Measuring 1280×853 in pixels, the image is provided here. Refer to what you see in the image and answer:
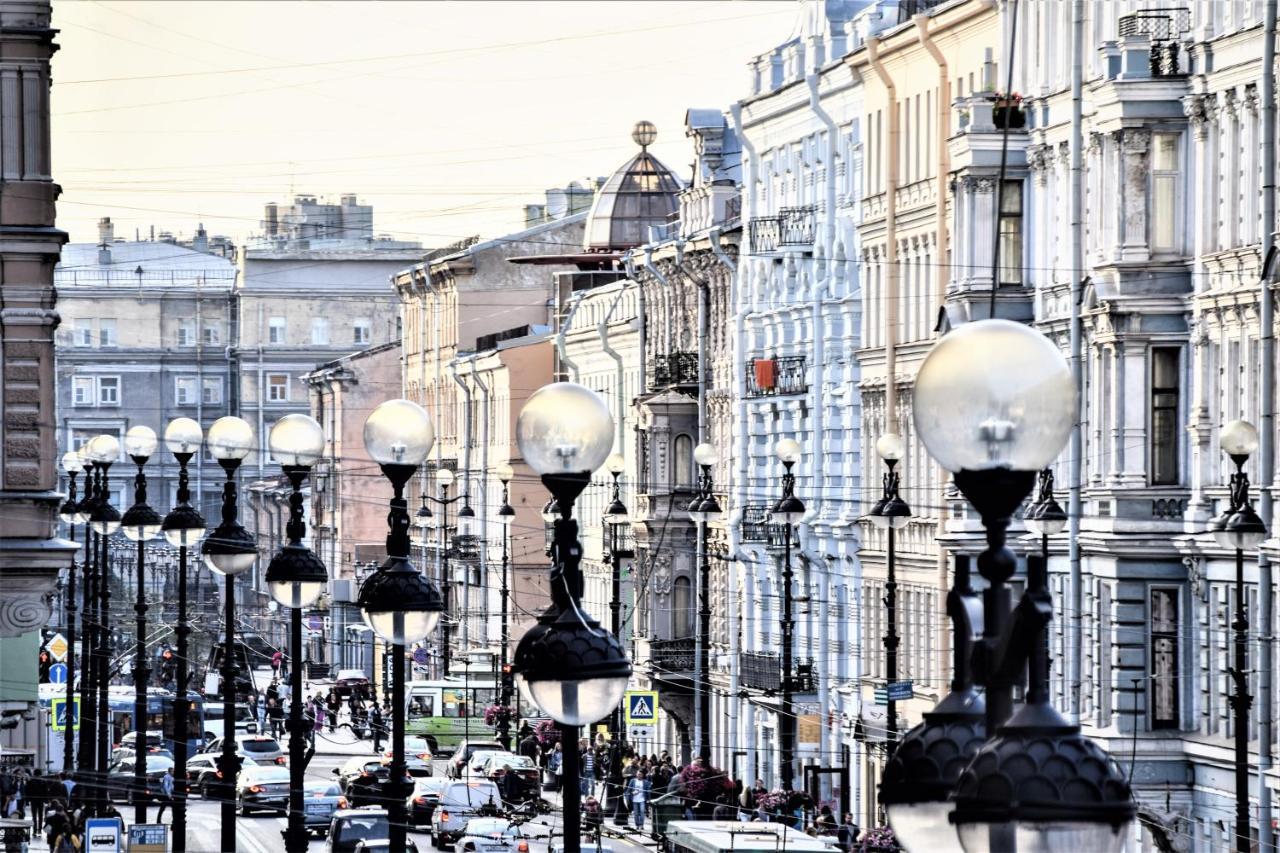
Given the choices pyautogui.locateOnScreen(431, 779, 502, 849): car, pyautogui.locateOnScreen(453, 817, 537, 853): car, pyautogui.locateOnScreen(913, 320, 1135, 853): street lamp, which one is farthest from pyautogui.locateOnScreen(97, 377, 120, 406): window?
pyautogui.locateOnScreen(913, 320, 1135, 853): street lamp

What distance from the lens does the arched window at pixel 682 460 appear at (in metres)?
73.9

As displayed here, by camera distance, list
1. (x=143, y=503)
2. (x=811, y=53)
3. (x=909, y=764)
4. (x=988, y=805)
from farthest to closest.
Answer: (x=811, y=53)
(x=143, y=503)
(x=909, y=764)
(x=988, y=805)

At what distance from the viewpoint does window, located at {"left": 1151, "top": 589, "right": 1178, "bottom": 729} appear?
41188mm

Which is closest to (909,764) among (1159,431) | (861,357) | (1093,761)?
(1093,761)

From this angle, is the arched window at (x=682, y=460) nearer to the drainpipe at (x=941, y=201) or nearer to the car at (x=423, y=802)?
the car at (x=423, y=802)

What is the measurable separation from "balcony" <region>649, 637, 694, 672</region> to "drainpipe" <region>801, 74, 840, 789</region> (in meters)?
8.68

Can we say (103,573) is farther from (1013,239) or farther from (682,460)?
(682,460)

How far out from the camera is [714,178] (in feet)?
239

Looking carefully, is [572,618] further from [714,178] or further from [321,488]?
[321,488]

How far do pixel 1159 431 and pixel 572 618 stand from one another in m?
29.0

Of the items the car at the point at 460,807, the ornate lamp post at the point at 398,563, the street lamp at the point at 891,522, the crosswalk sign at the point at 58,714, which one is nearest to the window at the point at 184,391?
the crosswalk sign at the point at 58,714

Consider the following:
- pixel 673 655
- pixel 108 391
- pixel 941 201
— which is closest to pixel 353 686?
pixel 673 655

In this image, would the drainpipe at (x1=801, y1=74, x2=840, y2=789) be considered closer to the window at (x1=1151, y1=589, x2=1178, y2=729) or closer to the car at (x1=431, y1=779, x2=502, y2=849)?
the car at (x1=431, y1=779, x2=502, y2=849)

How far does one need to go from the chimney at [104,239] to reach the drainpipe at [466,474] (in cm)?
5088
